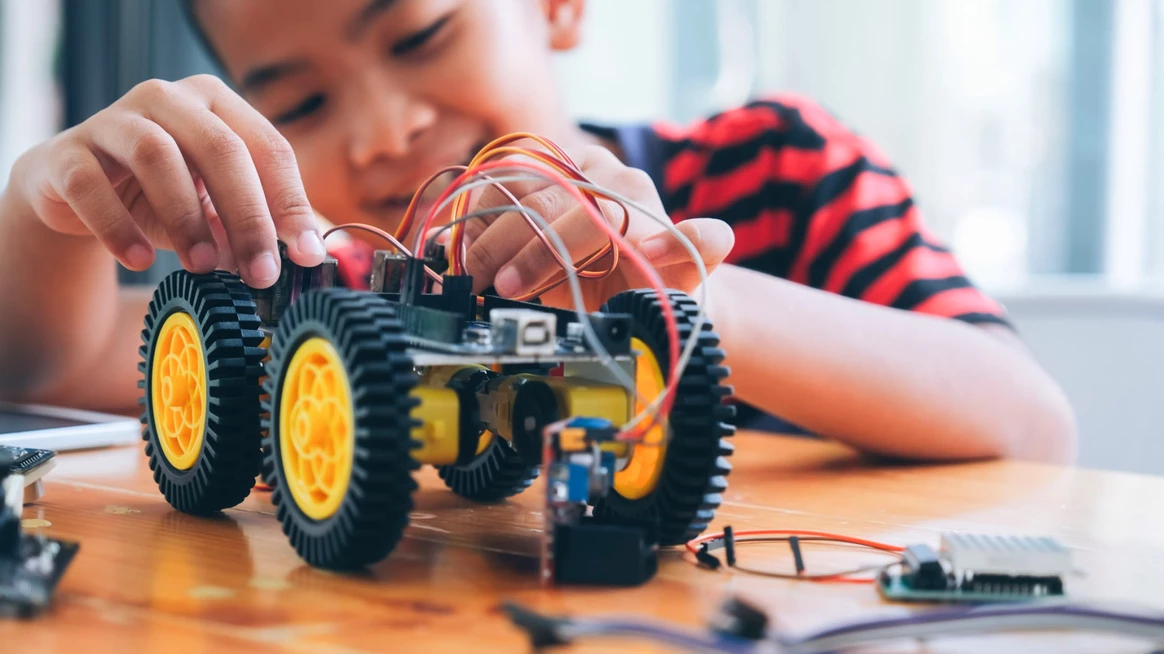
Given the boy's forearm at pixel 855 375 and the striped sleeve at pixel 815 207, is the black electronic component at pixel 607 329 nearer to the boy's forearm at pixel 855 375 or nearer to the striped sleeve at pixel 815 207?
the boy's forearm at pixel 855 375

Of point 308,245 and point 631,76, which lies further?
point 631,76

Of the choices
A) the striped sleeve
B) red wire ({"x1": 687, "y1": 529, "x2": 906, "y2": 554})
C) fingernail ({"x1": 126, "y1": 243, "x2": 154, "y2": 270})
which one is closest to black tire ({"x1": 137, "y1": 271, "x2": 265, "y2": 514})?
fingernail ({"x1": 126, "y1": 243, "x2": 154, "y2": 270})

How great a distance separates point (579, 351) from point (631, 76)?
6.61 ft

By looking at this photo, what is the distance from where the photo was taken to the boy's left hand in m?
0.54

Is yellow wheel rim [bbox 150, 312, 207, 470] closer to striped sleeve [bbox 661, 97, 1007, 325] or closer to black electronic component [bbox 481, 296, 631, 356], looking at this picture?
black electronic component [bbox 481, 296, 631, 356]

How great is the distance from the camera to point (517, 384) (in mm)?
446

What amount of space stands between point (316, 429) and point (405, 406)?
0.19 feet

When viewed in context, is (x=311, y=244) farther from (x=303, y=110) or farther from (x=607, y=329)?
(x=303, y=110)

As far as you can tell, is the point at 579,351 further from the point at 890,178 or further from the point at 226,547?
the point at 890,178

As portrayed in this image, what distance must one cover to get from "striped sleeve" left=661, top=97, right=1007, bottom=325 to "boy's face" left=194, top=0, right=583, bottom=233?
0.98ft

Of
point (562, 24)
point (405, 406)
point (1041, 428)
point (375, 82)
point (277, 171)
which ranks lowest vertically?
point (1041, 428)

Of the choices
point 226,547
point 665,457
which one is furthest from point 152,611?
point 665,457

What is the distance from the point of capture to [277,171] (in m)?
0.59

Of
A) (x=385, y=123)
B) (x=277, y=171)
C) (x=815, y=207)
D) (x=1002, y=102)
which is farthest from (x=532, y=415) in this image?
(x=1002, y=102)
